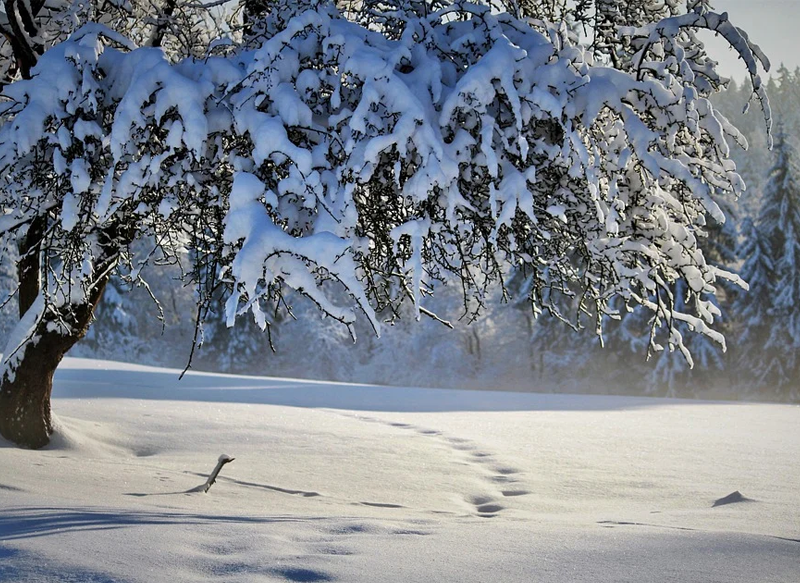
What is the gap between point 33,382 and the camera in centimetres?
784

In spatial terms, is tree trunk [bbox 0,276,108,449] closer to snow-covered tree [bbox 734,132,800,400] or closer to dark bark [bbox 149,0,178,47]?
dark bark [bbox 149,0,178,47]

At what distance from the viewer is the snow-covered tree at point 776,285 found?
32.2 meters

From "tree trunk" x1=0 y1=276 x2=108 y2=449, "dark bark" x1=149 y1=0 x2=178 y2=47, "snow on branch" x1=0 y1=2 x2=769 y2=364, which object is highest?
"dark bark" x1=149 y1=0 x2=178 y2=47

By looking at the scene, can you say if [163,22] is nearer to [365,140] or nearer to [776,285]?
[365,140]

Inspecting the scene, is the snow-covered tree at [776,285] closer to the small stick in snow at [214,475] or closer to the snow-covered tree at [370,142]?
the snow-covered tree at [370,142]

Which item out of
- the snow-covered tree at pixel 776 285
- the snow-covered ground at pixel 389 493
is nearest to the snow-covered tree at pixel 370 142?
the snow-covered ground at pixel 389 493

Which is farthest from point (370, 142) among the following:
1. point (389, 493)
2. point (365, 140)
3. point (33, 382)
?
point (33, 382)

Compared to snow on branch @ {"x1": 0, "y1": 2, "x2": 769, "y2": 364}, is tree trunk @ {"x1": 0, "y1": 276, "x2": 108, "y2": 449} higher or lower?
lower

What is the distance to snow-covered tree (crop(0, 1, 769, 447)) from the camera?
4500 mm

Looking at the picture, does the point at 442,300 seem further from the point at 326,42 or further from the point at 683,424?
the point at 326,42

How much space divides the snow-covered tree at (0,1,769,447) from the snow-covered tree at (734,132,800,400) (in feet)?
95.6

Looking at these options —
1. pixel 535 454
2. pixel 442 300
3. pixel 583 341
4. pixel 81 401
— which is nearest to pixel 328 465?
pixel 535 454

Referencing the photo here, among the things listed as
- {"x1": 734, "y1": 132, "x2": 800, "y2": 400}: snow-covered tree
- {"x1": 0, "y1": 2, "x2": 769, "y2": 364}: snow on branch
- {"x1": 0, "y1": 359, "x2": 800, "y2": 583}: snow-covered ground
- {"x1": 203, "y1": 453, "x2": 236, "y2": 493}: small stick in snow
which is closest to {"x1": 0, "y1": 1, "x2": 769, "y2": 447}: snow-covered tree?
{"x1": 0, "y1": 2, "x2": 769, "y2": 364}: snow on branch

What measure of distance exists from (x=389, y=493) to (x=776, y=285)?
30.3 m
